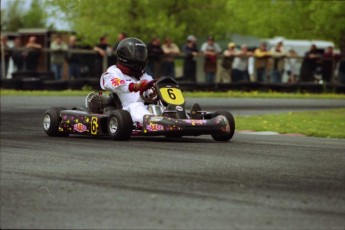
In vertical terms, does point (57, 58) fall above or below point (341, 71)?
above

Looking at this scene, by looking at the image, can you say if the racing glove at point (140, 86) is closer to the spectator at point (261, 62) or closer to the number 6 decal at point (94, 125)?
the number 6 decal at point (94, 125)

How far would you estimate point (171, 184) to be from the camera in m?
8.38

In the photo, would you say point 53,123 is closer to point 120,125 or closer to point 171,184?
point 120,125

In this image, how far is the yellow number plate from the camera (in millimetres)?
12586

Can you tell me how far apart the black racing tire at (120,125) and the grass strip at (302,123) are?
129 inches

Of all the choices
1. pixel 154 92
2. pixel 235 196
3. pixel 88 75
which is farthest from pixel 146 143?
pixel 88 75

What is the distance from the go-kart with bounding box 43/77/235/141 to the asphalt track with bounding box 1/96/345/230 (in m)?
0.16

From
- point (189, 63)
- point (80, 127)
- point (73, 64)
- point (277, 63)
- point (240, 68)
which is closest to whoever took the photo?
point (80, 127)

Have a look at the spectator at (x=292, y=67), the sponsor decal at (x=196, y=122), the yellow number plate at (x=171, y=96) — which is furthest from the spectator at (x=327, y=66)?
the sponsor decal at (x=196, y=122)

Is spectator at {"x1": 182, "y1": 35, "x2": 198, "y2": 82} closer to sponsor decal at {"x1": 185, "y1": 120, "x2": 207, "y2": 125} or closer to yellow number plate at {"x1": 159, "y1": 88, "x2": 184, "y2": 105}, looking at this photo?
yellow number plate at {"x1": 159, "y1": 88, "x2": 184, "y2": 105}

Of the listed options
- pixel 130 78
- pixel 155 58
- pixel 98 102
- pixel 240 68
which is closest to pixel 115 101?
pixel 98 102

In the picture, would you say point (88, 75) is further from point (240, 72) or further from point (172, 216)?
point (172, 216)

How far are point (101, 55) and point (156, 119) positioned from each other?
16.4 meters

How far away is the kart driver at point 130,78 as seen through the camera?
12805 millimetres
